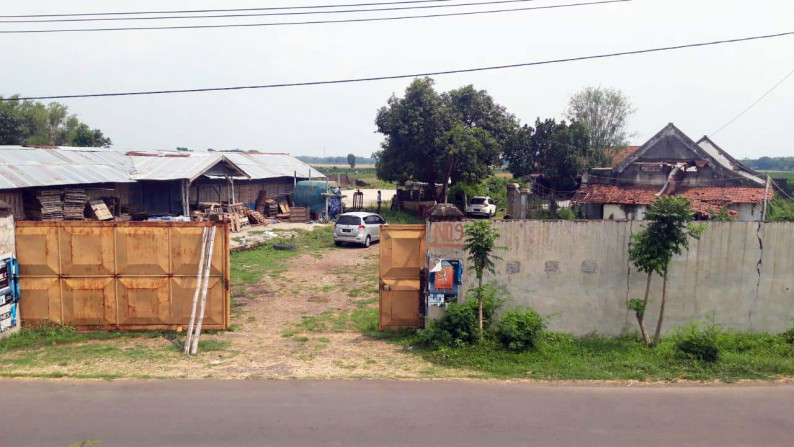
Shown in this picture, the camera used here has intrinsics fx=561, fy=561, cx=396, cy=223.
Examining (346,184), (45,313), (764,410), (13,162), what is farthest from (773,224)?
(346,184)

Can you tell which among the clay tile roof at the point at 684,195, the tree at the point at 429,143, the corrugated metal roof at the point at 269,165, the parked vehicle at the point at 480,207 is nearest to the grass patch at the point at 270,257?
the corrugated metal roof at the point at 269,165

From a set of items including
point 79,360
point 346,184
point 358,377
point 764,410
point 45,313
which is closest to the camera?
point 764,410

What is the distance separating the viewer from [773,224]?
10055 mm

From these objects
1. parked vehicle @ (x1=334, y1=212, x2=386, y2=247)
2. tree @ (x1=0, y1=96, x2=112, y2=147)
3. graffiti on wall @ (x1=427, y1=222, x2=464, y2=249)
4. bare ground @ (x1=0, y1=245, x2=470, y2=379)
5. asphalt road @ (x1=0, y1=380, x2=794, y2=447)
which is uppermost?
tree @ (x1=0, y1=96, x2=112, y2=147)

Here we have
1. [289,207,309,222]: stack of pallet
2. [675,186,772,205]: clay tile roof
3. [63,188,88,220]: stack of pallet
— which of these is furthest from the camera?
[289,207,309,222]: stack of pallet

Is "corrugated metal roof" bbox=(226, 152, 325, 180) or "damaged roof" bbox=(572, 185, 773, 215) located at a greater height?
"corrugated metal roof" bbox=(226, 152, 325, 180)

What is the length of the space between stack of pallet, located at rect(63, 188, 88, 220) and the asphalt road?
15919mm

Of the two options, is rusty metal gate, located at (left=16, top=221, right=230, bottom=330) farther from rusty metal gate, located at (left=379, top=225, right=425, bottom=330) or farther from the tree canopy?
the tree canopy

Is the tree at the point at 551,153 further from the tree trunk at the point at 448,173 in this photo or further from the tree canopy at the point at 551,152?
the tree trunk at the point at 448,173

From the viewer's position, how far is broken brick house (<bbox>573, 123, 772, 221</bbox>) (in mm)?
27172

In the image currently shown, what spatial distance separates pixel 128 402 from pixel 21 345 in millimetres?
4012

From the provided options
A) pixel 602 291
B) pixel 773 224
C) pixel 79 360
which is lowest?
pixel 79 360

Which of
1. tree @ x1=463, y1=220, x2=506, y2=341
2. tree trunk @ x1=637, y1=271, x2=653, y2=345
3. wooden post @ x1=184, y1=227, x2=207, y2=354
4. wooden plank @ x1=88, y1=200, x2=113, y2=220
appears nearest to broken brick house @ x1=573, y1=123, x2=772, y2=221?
tree trunk @ x1=637, y1=271, x2=653, y2=345

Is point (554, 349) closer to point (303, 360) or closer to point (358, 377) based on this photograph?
point (358, 377)
